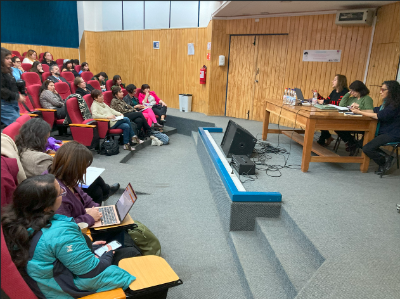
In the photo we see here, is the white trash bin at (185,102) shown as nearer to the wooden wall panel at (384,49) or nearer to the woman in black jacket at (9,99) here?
the wooden wall panel at (384,49)

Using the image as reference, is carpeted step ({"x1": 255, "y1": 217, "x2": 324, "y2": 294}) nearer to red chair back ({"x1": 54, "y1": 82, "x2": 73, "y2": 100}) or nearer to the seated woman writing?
the seated woman writing

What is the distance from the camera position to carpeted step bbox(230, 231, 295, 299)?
1.96m

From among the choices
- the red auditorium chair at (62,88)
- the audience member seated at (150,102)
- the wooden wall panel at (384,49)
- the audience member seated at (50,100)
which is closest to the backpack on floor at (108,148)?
the audience member seated at (50,100)

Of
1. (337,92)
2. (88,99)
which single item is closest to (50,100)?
(88,99)

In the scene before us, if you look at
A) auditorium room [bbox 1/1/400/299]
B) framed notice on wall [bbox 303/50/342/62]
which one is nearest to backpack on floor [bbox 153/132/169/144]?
auditorium room [bbox 1/1/400/299]

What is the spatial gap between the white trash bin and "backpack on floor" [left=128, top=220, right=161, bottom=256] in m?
Answer: 5.72

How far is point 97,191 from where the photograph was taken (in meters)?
2.83

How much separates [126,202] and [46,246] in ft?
2.58

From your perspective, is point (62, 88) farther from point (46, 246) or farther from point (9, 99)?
point (46, 246)

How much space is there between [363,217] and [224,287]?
122 centimetres

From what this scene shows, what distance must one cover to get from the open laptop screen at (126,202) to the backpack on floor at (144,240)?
23cm

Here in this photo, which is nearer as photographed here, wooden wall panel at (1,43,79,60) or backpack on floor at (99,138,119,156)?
backpack on floor at (99,138,119,156)

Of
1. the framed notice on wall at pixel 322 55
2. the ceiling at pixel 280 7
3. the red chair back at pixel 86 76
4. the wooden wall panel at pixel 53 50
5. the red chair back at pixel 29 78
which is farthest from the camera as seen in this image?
the wooden wall panel at pixel 53 50

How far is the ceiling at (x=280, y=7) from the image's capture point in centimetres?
486
